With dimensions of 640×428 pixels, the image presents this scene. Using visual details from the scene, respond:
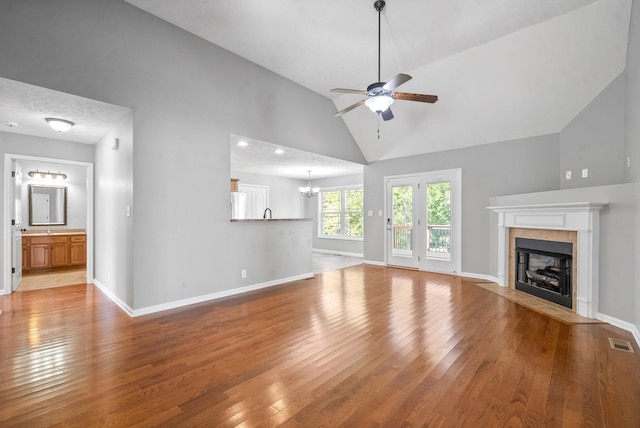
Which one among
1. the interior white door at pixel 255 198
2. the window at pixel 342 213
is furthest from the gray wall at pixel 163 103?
the window at pixel 342 213

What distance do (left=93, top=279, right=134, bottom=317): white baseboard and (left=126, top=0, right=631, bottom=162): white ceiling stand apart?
3.69 meters

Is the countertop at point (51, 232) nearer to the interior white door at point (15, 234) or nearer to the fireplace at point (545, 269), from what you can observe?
the interior white door at point (15, 234)

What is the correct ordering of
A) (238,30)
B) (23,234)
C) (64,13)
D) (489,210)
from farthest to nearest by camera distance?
(23,234)
(489,210)
(238,30)
(64,13)

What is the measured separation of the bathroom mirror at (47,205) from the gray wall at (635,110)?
992 centimetres

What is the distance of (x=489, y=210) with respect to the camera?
17.6ft

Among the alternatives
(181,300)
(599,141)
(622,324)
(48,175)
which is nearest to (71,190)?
(48,175)

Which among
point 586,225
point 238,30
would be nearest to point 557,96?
point 586,225

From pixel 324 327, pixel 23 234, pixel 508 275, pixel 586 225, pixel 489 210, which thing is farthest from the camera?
pixel 23 234

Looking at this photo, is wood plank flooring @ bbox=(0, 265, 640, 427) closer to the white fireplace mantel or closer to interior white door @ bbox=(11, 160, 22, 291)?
the white fireplace mantel

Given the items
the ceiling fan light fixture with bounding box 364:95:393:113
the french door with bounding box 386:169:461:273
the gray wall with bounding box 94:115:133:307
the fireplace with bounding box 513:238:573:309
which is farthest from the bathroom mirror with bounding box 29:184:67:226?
the fireplace with bounding box 513:238:573:309

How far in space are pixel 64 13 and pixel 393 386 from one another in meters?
4.63

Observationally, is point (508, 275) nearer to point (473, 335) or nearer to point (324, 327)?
point (473, 335)

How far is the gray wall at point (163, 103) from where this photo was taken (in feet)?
9.29

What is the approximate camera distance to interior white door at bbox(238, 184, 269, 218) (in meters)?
8.48
